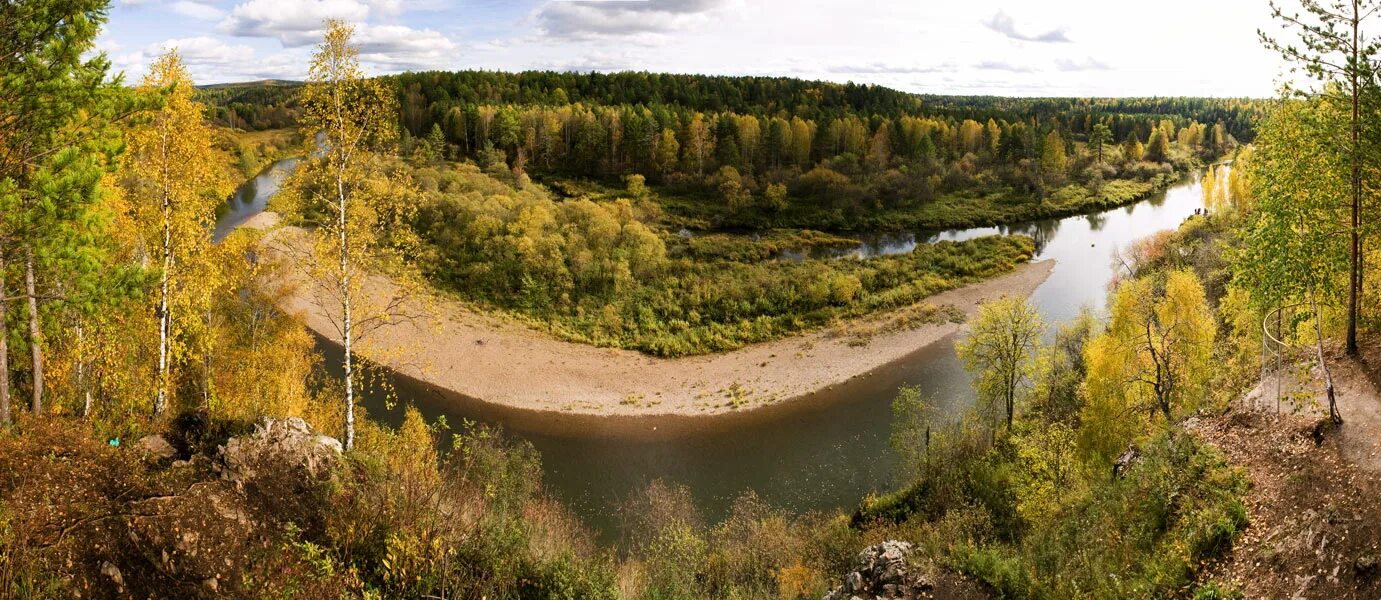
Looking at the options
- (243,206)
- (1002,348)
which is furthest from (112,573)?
(243,206)

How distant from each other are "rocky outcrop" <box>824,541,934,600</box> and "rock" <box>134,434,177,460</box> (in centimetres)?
1382

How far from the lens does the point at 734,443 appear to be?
100 feet

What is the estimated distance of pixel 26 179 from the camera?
10.3m

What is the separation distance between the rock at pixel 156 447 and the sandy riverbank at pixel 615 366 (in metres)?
18.6

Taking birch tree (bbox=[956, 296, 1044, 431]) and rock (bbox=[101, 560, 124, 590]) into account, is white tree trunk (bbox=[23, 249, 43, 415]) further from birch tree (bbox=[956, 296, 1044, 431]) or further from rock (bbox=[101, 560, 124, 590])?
birch tree (bbox=[956, 296, 1044, 431])

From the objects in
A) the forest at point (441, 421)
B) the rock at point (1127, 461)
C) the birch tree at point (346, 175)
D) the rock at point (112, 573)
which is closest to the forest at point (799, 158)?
the forest at point (441, 421)

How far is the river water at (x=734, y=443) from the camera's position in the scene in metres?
27.0

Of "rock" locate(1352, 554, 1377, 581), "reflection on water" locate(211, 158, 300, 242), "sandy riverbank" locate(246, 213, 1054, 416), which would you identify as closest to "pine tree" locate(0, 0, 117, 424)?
"rock" locate(1352, 554, 1377, 581)

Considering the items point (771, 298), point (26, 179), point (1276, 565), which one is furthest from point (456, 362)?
point (1276, 565)

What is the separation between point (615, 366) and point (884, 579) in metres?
23.1

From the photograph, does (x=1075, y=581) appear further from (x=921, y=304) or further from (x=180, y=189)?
(x=921, y=304)

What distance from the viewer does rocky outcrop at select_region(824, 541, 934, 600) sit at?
51.9ft

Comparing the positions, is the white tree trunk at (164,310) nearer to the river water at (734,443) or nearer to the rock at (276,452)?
the rock at (276,452)

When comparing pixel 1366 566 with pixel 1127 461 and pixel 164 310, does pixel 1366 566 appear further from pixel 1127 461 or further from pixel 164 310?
pixel 164 310
